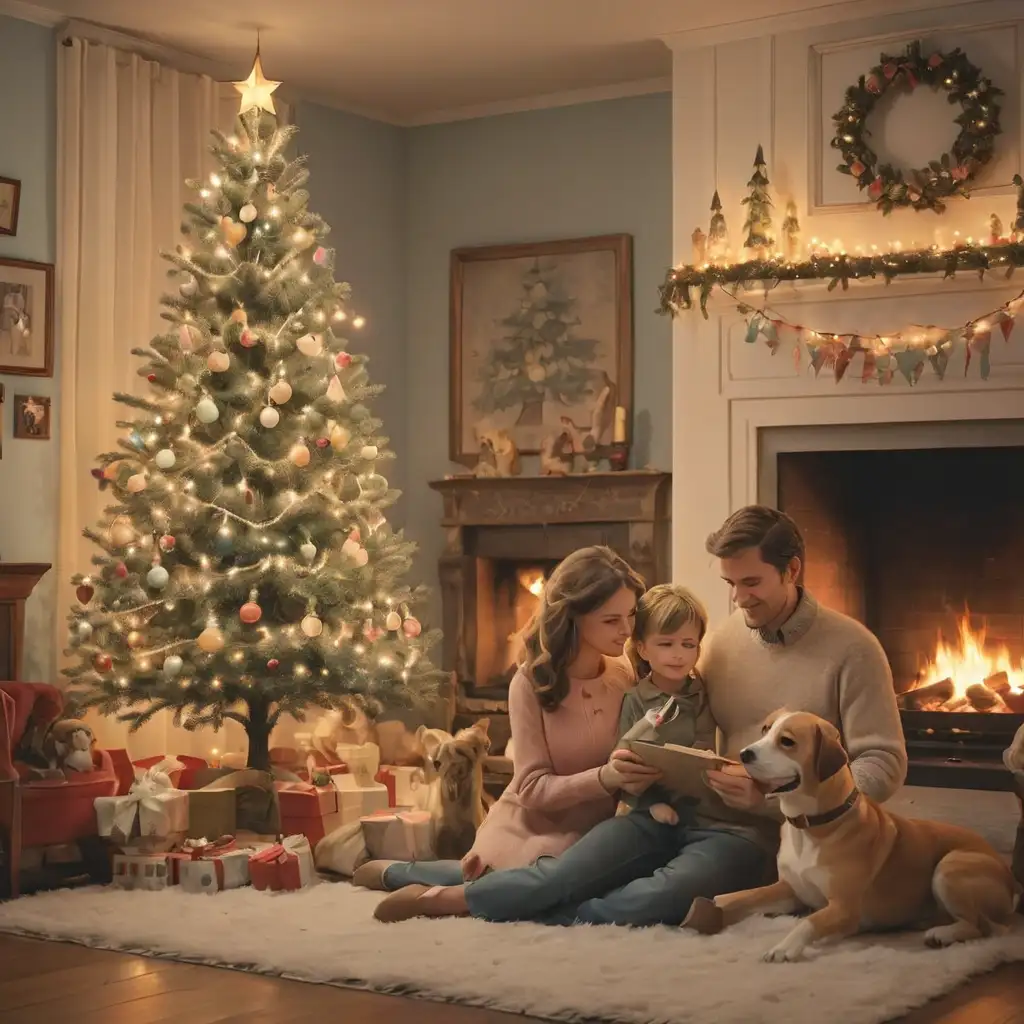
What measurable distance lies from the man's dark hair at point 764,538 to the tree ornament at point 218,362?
1722mm

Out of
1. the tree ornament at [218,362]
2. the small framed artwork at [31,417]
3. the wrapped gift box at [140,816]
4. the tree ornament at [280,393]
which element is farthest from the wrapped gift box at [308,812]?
the small framed artwork at [31,417]

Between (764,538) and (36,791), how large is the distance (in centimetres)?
193

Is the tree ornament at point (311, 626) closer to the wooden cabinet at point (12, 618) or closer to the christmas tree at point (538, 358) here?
the wooden cabinet at point (12, 618)

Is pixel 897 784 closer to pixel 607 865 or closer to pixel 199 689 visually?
pixel 607 865

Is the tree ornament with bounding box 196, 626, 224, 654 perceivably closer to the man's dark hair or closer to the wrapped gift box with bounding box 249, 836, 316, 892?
the wrapped gift box with bounding box 249, 836, 316, 892

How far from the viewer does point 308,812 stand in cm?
456

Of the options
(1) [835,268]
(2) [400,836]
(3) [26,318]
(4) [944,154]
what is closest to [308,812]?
(2) [400,836]

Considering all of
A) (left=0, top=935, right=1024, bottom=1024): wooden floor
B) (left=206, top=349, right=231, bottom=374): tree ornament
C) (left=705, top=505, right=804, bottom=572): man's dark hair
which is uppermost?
(left=206, top=349, right=231, bottom=374): tree ornament

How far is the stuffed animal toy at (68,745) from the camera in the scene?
4316mm

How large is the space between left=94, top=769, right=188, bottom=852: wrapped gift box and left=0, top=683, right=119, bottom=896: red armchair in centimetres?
6

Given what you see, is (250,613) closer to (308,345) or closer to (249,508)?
(249,508)


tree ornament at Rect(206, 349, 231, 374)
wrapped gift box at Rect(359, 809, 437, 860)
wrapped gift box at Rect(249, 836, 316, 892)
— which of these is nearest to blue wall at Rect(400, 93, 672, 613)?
tree ornament at Rect(206, 349, 231, 374)

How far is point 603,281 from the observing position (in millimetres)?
6379

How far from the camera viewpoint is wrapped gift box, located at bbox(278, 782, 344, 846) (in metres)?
4.56
